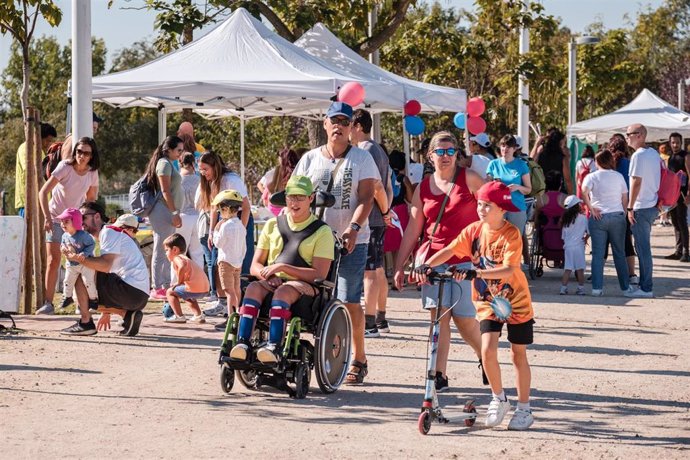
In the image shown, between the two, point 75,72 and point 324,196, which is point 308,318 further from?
point 75,72

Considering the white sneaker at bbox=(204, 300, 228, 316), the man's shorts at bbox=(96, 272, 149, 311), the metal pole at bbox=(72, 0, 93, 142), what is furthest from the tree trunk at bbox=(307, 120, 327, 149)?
the man's shorts at bbox=(96, 272, 149, 311)

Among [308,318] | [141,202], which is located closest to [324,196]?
[308,318]

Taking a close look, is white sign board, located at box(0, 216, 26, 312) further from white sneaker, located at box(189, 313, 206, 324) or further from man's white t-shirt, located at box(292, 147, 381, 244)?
man's white t-shirt, located at box(292, 147, 381, 244)

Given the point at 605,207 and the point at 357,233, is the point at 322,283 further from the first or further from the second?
the point at 605,207

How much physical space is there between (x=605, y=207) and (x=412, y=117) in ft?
10.3

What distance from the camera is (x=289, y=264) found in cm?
843

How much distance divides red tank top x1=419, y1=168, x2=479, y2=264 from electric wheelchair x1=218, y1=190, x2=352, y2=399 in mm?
655

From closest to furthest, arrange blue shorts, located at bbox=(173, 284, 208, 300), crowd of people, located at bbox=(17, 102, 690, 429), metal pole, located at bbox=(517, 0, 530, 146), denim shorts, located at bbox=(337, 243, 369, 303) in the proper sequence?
crowd of people, located at bbox=(17, 102, 690, 429) → denim shorts, located at bbox=(337, 243, 369, 303) → blue shorts, located at bbox=(173, 284, 208, 300) → metal pole, located at bbox=(517, 0, 530, 146)

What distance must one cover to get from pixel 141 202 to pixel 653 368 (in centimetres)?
618

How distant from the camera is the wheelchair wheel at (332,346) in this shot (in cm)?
826

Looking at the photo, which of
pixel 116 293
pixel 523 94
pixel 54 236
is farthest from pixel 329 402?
pixel 523 94

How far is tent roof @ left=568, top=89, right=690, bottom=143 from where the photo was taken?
2984 cm

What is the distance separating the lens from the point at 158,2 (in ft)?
67.2

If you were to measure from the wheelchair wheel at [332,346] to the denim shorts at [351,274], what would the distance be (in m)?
0.22
